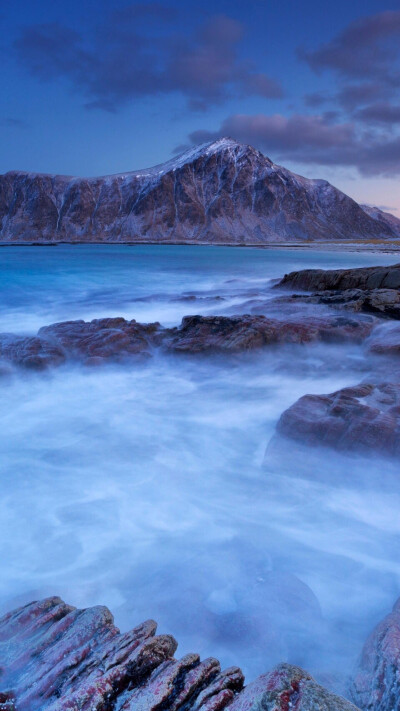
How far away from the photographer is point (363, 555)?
13.8ft

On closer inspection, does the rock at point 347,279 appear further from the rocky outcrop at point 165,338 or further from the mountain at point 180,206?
the mountain at point 180,206

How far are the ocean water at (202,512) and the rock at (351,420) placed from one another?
198mm

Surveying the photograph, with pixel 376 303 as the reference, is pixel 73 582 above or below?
below

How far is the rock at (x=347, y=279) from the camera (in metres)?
14.3

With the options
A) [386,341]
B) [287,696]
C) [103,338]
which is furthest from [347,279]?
[287,696]

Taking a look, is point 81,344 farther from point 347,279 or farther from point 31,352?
point 347,279

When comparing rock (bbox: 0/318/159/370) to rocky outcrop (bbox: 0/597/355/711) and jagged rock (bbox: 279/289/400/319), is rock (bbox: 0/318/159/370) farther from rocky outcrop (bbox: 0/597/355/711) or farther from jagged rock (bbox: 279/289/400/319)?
rocky outcrop (bbox: 0/597/355/711)

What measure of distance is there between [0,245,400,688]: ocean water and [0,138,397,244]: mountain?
427 feet

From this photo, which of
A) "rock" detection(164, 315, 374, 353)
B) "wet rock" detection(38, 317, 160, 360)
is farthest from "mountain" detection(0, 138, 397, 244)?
"rock" detection(164, 315, 374, 353)

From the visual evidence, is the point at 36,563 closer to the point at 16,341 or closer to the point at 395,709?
the point at 395,709

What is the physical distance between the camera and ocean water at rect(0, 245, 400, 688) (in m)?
3.44

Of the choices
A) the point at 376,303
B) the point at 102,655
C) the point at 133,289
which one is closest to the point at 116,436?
the point at 102,655

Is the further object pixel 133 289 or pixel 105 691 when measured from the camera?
pixel 133 289

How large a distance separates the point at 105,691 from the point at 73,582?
214 cm
